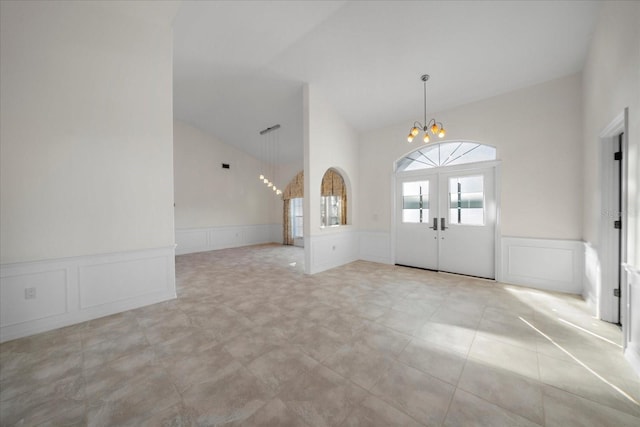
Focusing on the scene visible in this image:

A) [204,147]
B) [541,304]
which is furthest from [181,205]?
[541,304]

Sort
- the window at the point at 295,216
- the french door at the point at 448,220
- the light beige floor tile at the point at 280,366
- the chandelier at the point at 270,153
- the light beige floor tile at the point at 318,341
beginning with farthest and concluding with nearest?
1. the window at the point at 295,216
2. the chandelier at the point at 270,153
3. the french door at the point at 448,220
4. the light beige floor tile at the point at 318,341
5. the light beige floor tile at the point at 280,366

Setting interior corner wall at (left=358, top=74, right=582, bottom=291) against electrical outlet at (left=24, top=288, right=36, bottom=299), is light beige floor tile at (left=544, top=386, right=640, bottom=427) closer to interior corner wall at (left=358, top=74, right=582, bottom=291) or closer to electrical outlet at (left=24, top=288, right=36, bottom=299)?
interior corner wall at (left=358, top=74, right=582, bottom=291)

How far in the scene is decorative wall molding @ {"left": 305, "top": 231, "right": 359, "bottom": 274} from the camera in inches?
199

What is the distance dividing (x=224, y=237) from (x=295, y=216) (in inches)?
115

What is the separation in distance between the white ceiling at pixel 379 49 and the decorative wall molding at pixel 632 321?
324cm

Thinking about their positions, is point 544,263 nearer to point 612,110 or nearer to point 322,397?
point 612,110

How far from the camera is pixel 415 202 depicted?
217 inches

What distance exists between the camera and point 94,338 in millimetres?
2586

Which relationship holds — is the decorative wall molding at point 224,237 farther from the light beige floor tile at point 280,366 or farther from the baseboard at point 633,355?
the baseboard at point 633,355

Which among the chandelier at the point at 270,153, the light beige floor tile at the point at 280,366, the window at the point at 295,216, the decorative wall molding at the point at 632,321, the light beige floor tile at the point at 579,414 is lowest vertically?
the light beige floor tile at the point at 579,414

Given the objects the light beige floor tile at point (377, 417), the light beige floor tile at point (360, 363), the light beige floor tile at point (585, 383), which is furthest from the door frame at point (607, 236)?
the light beige floor tile at point (377, 417)

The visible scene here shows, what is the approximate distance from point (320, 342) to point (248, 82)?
539 centimetres

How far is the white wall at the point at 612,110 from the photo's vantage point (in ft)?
6.68

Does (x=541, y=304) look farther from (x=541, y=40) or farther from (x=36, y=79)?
(x=36, y=79)
